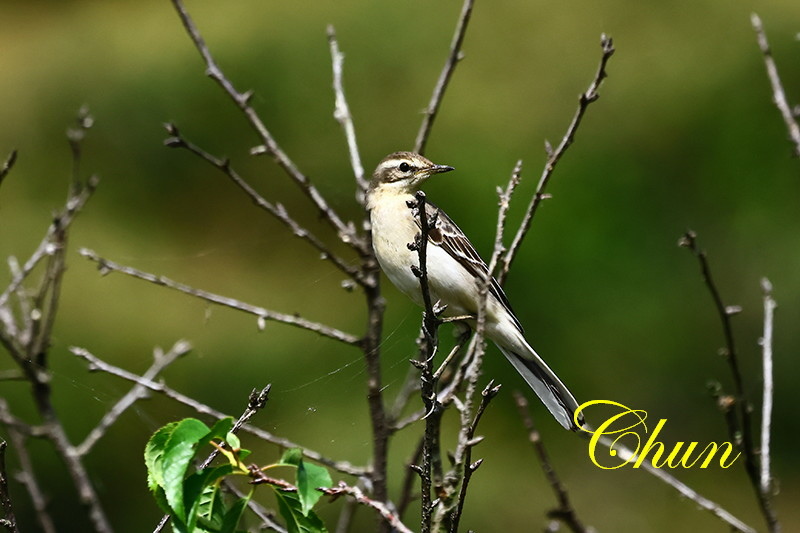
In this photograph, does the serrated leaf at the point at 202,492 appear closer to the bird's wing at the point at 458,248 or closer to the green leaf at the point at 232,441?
the green leaf at the point at 232,441

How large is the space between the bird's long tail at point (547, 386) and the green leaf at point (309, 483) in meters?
1.80

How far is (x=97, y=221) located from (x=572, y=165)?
11.8 ft

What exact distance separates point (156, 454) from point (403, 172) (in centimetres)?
272

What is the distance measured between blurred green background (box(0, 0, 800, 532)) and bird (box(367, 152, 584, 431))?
4.14ft

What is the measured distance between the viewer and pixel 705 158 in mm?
7656

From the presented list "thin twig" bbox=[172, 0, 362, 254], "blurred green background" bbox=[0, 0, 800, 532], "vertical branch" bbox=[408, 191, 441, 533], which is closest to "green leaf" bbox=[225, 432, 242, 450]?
"vertical branch" bbox=[408, 191, 441, 533]

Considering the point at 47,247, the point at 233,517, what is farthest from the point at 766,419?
the point at 47,247

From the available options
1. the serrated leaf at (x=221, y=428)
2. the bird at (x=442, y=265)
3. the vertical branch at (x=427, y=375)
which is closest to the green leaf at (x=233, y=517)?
the serrated leaf at (x=221, y=428)

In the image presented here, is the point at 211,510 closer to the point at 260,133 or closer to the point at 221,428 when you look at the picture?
the point at 221,428

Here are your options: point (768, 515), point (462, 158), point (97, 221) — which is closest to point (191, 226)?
point (97, 221)

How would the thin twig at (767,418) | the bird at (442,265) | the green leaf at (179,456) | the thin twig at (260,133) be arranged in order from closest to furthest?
the green leaf at (179,456) < the thin twig at (767,418) < the thin twig at (260,133) < the bird at (442,265)

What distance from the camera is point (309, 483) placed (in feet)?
6.68

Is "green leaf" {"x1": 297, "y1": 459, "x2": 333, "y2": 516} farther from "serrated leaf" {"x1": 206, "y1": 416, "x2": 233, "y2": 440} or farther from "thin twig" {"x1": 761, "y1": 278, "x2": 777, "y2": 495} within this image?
"thin twig" {"x1": 761, "y1": 278, "x2": 777, "y2": 495}

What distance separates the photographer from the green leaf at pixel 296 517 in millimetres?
2082
